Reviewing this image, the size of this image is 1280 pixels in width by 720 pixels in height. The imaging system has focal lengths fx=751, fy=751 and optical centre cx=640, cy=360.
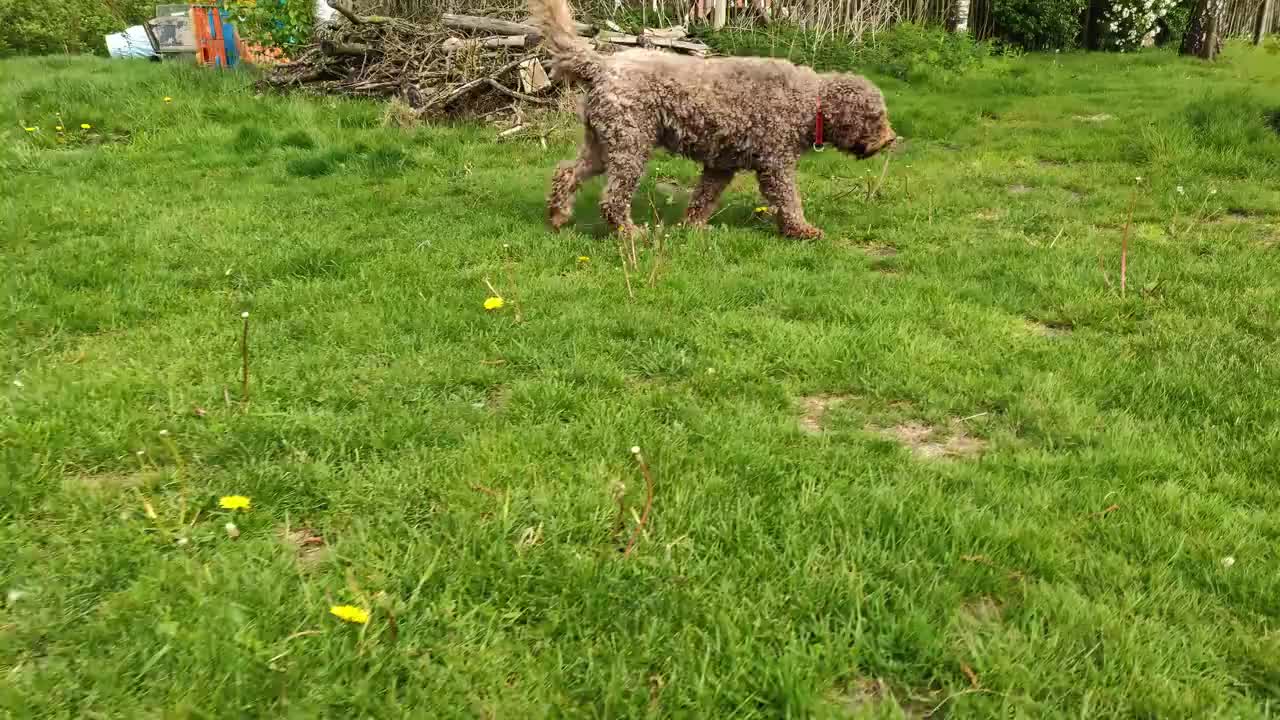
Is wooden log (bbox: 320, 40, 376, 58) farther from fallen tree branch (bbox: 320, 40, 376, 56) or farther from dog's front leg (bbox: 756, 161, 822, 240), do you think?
dog's front leg (bbox: 756, 161, 822, 240)

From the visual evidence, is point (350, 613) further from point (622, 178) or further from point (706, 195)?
point (706, 195)

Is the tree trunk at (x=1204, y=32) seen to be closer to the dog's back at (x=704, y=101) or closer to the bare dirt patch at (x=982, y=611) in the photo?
the dog's back at (x=704, y=101)

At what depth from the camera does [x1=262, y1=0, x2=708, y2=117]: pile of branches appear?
10.4 m

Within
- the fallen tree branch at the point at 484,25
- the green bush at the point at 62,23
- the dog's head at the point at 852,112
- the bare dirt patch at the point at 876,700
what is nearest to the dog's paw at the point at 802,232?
the dog's head at the point at 852,112

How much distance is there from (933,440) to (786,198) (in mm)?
3226

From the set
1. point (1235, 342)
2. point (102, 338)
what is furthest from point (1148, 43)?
point (102, 338)

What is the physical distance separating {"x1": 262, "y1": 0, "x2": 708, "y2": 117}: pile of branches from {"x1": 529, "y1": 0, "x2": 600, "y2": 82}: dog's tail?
4.31 meters

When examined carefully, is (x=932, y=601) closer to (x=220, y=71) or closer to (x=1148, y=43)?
(x=220, y=71)

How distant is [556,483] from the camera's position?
2779 millimetres

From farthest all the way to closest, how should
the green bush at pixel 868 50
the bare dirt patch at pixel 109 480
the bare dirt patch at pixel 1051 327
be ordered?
1. the green bush at pixel 868 50
2. the bare dirt patch at pixel 1051 327
3. the bare dirt patch at pixel 109 480

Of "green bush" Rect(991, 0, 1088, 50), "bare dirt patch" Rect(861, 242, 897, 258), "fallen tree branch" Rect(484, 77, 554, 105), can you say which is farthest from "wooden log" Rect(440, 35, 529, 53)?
"green bush" Rect(991, 0, 1088, 50)

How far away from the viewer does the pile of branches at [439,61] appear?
34.1ft

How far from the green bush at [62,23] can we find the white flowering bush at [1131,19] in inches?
1009

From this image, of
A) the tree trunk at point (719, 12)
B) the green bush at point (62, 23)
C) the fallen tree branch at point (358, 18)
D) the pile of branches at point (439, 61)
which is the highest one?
the green bush at point (62, 23)
